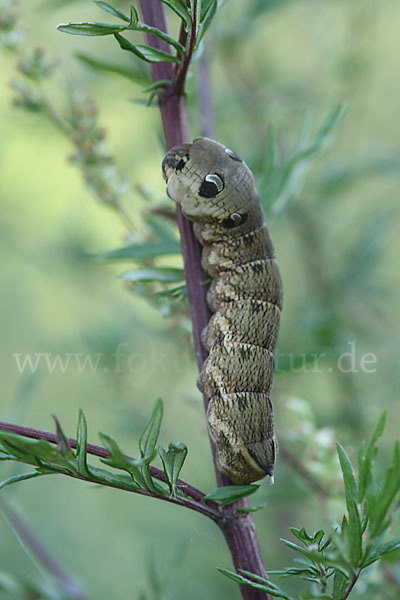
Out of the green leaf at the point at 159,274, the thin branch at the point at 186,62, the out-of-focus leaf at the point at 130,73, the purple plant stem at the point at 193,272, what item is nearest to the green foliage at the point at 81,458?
the purple plant stem at the point at 193,272

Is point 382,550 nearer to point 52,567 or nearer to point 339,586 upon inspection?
point 339,586

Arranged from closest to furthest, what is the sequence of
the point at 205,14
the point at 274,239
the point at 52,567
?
the point at 205,14 → the point at 52,567 → the point at 274,239

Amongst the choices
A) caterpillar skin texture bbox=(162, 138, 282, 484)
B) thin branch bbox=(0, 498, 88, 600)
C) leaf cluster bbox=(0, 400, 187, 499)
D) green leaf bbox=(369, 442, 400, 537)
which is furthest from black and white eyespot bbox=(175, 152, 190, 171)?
thin branch bbox=(0, 498, 88, 600)

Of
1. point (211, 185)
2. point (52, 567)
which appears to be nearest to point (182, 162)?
point (211, 185)

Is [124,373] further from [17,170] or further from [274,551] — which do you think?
[17,170]

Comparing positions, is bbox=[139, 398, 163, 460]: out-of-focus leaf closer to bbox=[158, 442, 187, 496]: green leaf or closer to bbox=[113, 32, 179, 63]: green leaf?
bbox=[158, 442, 187, 496]: green leaf

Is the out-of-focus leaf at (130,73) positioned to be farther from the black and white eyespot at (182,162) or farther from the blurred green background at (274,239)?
the blurred green background at (274,239)
